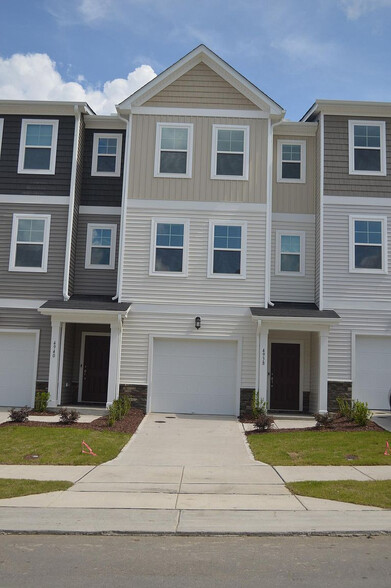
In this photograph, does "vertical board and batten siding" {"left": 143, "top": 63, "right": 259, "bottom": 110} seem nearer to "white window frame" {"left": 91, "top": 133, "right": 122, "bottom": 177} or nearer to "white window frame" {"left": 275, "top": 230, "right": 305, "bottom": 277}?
"white window frame" {"left": 91, "top": 133, "right": 122, "bottom": 177}

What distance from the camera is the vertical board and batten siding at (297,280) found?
58.8 ft

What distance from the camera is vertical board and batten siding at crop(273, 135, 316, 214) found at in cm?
1823

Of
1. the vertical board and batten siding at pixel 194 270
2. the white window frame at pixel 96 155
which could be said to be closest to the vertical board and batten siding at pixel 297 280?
the vertical board and batten siding at pixel 194 270

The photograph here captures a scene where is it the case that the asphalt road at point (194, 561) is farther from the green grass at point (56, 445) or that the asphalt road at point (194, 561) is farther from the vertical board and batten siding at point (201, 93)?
the vertical board and batten siding at point (201, 93)

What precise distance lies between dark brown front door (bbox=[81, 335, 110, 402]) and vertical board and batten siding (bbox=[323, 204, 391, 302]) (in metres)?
6.97

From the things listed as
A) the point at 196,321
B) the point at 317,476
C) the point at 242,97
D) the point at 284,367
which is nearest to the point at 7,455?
the point at 317,476

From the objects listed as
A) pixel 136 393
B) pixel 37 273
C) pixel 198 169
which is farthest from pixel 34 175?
pixel 136 393

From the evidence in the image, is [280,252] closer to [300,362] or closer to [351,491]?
[300,362]

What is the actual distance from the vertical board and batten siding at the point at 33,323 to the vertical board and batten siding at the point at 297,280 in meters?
6.72

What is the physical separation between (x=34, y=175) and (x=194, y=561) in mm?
14060

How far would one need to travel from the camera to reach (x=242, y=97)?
690 inches

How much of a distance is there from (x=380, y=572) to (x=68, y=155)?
48.6ft

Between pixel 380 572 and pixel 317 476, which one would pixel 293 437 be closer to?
pixel 317 476

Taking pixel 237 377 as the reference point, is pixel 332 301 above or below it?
above
